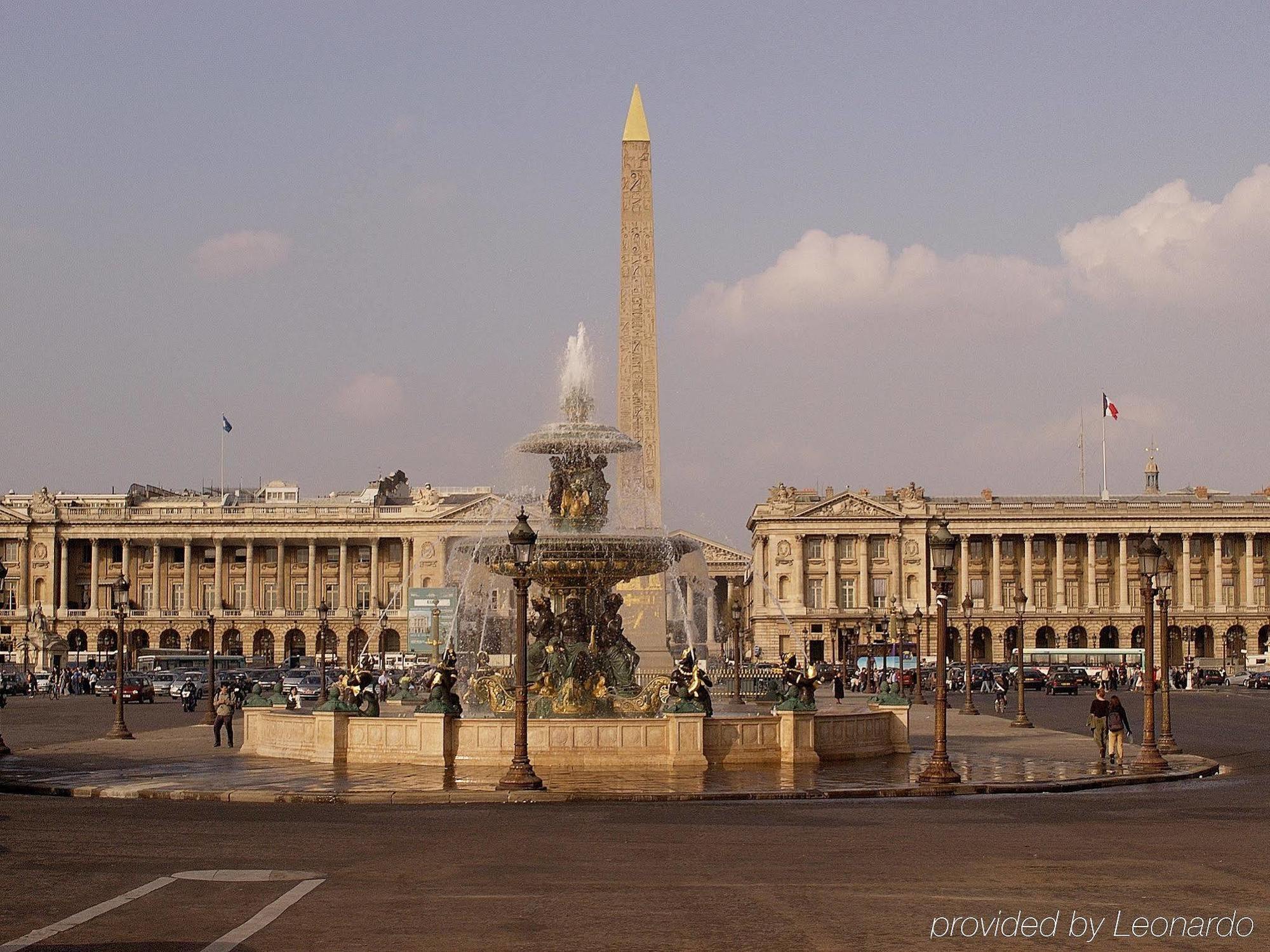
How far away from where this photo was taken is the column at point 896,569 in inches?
5153

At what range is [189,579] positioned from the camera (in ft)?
465

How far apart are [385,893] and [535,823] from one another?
19.4 ft

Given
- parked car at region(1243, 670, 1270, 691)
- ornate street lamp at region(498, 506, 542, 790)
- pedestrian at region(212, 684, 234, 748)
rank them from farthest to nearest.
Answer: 1. parked car at region(1243, 670, 1270, 691)
2. pedestrian at region(212, 684, 234, 748)
3. ornate street lamp at region(498, 506, 542, 790)

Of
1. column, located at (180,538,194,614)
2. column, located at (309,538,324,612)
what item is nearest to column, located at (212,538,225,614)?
column, located at (180,538,194,614)

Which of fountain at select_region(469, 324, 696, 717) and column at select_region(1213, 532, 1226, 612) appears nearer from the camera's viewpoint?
fountain at select_region(469, 324, 696, 717)

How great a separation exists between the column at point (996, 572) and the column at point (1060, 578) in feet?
13.7

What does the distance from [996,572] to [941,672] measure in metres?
111

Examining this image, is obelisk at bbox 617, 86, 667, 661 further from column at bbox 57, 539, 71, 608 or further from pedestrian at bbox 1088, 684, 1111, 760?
column at bbox 57, 539, 71, 608

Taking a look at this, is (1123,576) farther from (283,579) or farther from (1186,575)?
(283,579)

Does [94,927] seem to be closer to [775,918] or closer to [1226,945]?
[775,918]

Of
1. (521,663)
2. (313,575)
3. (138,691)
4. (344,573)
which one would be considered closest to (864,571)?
(344,573)

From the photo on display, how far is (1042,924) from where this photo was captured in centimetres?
1152

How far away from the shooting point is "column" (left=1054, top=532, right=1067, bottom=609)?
131000 mm

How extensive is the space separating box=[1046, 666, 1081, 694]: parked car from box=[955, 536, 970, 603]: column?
47567 mm
